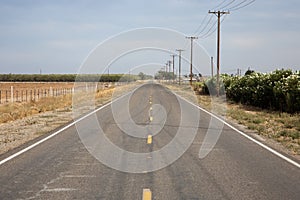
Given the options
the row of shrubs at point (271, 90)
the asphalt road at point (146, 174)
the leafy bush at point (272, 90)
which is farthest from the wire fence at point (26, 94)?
the asphalt road at point (146, 174)

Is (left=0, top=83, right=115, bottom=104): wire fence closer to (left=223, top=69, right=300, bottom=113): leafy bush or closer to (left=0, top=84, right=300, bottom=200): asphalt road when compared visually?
(left=223, top=69, right=300, bottom=113): leafy bush

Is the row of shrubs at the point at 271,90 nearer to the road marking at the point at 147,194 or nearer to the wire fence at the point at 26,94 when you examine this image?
the road marking at the point at 147,194

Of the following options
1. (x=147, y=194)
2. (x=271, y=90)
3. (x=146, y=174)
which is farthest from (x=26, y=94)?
(x=147, y=194)

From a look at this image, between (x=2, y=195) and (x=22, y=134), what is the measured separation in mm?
9134

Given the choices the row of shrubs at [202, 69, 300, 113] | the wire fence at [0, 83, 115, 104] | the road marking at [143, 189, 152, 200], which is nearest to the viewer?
the road marking at [143, 189, 152, 200]

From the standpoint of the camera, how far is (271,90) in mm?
28516

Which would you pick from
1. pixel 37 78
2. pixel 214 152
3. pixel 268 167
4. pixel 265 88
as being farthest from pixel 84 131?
pixel 37 78

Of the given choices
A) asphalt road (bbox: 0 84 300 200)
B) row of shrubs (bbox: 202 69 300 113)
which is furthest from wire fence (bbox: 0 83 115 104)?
asphalt road (bbox: 0 84 300 200)

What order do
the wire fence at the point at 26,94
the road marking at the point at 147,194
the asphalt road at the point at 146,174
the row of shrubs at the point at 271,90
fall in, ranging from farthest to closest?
the wire fence at the point at 26,94 < the row of shrubs at the point at 271,90 < the asphalt road at the point at 146,174 < the road marking at the point at 147,194

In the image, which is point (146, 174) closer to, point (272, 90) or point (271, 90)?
point (272, 90)

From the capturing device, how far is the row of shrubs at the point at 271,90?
24.7m

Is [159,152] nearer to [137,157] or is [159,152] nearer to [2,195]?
[137,157]

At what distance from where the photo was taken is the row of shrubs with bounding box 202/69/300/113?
24719mm

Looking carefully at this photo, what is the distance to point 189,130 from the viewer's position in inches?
677
